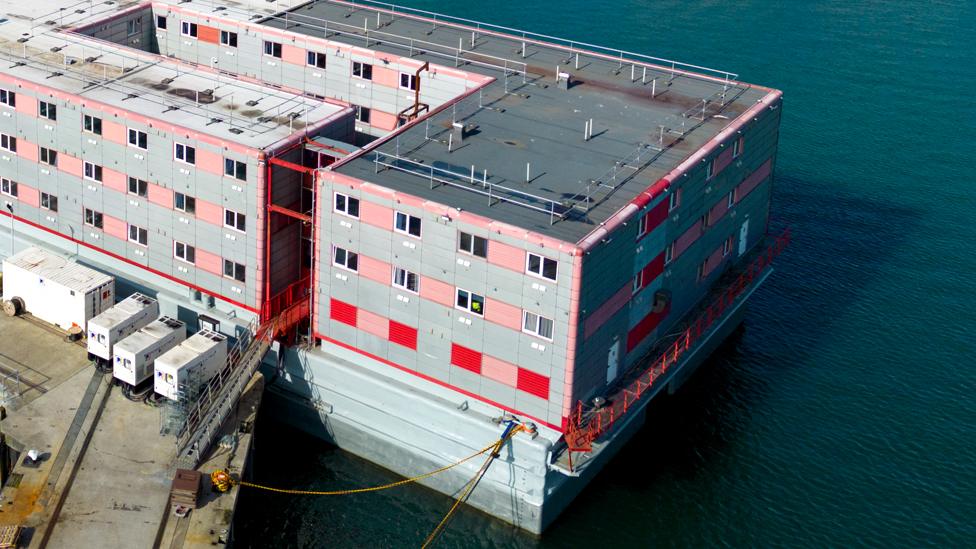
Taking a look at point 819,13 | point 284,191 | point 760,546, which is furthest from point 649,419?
point 819,13

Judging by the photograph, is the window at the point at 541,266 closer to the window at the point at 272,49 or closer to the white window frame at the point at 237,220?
the white window frame at the point at 237,220

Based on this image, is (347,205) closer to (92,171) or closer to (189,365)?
(189,365)

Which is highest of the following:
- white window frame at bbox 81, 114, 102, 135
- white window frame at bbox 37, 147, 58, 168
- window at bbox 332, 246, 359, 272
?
white window frame at bbox 81, 114, 102, 135

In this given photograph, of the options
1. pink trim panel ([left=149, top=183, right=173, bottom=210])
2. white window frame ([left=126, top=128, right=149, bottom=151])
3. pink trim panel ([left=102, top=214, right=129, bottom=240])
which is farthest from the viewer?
pink trim panel ([left=102, top=214, right=129, bottom=240])

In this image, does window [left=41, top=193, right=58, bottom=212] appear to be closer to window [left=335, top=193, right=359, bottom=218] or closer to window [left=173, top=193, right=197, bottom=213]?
window [left=173, top=193, right=197, bottom=213]

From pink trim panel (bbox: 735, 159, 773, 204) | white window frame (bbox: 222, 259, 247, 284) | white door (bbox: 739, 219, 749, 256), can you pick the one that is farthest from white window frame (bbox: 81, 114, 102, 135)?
white door (bbox: 739, 219, 749, 256)

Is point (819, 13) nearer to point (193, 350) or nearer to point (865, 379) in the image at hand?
point (865, 379)
